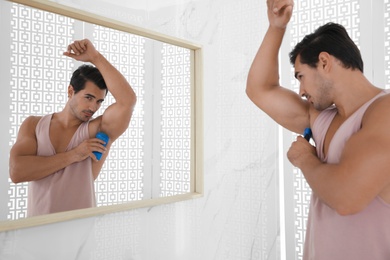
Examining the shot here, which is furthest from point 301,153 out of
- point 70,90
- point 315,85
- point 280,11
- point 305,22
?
point 305,22

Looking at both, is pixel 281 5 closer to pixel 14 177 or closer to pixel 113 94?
pixel 113 94

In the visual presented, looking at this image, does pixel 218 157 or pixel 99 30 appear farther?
pixel 218 157

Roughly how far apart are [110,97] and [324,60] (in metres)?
0.73

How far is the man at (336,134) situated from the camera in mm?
917

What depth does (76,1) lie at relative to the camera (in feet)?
4.16

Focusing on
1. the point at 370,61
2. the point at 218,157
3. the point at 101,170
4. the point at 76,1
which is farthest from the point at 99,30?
the point at 370,61

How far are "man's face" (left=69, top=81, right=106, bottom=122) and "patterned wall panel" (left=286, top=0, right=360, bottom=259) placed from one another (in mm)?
953

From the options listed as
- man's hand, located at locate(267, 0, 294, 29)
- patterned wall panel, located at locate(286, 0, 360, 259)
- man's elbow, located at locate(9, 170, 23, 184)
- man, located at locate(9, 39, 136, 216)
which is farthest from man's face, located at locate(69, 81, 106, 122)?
patterned wall panel, located at locate(286, 0, 360, 259)

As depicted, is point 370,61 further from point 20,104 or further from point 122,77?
point 20,104

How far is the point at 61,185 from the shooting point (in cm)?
122

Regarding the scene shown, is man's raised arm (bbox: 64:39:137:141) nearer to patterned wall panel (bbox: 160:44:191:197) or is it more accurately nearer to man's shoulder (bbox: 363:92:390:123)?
patterned wall panel (bbox: 160:44:191:197)

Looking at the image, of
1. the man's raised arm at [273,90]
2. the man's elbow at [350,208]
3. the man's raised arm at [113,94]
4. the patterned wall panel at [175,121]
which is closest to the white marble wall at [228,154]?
the patterned wall panel at [175,121]

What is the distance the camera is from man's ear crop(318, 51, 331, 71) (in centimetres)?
111

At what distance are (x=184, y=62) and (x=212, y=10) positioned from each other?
0.37m
